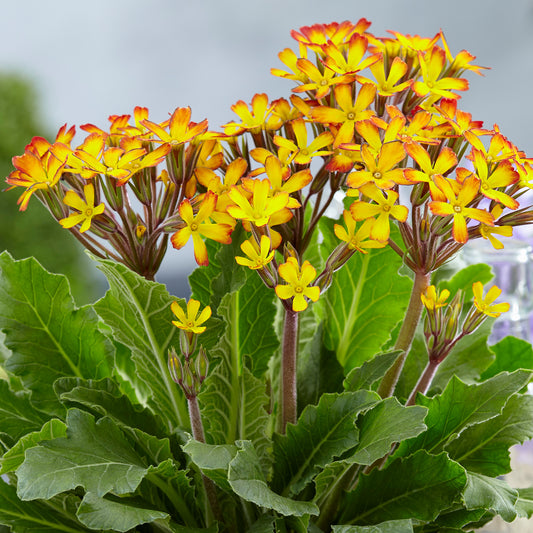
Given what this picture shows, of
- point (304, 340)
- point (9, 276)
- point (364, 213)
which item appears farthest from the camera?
point (304, 340)

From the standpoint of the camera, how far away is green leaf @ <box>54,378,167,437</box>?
458 mm

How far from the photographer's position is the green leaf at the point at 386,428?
0.39 m

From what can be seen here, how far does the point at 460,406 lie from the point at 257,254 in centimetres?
→ 19

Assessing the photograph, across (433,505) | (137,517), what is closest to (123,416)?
(137,517)

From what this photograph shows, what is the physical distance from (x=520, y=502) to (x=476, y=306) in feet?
0.48

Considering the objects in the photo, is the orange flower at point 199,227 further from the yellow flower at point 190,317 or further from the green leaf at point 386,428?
the green leaf at point 386,428

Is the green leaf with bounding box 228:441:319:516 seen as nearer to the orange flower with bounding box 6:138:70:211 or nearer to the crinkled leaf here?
the crinkled leaf

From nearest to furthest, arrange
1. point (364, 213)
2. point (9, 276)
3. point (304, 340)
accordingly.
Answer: point (364, 213)
point (9, 276)
point (304, 340)

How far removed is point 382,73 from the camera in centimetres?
44

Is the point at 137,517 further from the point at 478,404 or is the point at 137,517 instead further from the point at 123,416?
the point at 478,404

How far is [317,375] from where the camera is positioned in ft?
1.85

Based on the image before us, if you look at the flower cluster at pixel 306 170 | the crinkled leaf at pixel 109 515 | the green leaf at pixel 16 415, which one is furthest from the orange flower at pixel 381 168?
the green leaf at pixel 16 415

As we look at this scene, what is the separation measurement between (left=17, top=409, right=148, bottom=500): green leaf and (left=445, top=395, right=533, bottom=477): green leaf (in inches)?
8.9

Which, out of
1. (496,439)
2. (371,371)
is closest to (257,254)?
(371,371)
